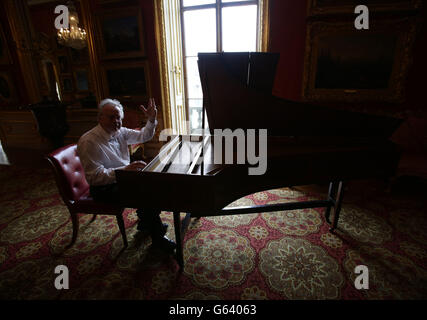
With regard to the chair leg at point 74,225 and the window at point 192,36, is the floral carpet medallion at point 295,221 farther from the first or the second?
the window at point 192,36

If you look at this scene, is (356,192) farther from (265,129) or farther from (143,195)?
(143,195)

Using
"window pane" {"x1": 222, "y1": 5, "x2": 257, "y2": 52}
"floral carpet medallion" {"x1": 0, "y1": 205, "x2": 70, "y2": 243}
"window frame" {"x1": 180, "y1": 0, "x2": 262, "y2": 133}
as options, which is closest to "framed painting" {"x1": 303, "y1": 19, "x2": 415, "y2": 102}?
"window frame" {"x1": 180, "y1": 0, "x2": 262, "y2": 133}

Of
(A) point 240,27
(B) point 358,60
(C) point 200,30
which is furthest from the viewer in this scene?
(C) point 200,30

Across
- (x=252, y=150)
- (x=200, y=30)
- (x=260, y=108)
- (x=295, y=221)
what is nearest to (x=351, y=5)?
(x=200, y=30)

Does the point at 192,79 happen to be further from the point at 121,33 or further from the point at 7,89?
the point at 7,89

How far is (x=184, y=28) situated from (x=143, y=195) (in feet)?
12.4

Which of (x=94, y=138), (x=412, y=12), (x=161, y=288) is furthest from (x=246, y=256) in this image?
(x=412, y=12)

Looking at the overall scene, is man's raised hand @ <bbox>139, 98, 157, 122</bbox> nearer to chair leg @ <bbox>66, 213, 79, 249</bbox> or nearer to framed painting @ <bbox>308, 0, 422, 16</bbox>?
chair leg @ <bbox>66, 213, 79, 249</bbox>

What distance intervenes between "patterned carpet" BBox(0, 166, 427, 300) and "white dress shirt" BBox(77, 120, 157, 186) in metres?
0.75

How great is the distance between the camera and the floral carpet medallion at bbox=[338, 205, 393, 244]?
204 centimetres

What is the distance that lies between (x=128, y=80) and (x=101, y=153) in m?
2.78

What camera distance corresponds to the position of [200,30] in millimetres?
3947
